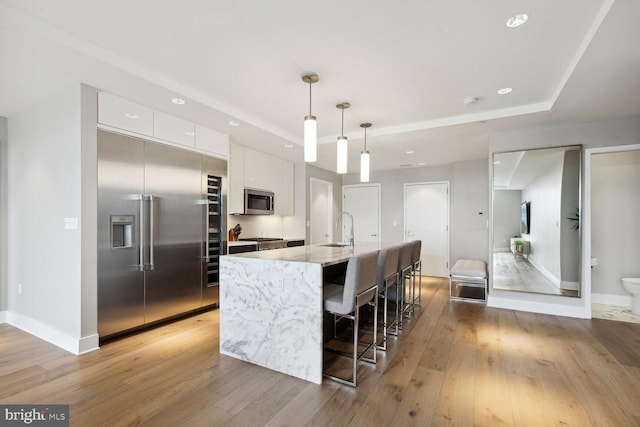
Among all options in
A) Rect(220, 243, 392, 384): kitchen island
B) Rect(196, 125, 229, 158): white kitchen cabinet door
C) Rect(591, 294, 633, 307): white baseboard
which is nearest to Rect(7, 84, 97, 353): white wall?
Rect(196, 125, 229, 158): white kitchen cabinet door

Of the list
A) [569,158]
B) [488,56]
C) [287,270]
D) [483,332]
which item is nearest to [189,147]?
[287,270]

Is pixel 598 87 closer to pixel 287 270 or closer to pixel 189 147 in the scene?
pixel 287 270

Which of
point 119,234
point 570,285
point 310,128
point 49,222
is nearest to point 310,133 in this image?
point 310,128

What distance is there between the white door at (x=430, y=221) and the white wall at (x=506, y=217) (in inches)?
86.1

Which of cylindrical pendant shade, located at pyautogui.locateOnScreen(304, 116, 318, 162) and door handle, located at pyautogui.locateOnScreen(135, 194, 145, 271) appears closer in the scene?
cylindrical pendant shade, located at pyautogui.locateOnScreen(304, 116, 318, 162)

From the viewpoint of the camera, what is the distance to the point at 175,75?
9.21ft

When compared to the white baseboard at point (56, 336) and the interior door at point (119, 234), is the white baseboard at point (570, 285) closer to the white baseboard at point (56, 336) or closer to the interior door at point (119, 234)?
the interior door at point (119, 234)

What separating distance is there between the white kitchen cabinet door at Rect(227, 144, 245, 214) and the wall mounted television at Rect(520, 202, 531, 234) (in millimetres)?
4058

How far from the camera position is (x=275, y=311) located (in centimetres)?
245

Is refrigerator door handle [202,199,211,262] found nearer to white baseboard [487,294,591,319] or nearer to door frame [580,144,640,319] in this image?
white baseboard [487,294,591,319]

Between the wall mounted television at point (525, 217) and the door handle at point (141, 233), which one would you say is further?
the wall mounted television at point (525, 217)

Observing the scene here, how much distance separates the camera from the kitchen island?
2293 mm

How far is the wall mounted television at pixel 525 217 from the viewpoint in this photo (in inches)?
170

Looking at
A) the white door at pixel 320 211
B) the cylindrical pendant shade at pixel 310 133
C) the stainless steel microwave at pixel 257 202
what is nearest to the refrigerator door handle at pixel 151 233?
the stainless steel microwave at pixel 257 202
